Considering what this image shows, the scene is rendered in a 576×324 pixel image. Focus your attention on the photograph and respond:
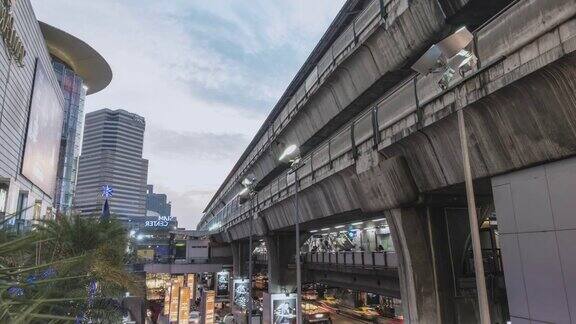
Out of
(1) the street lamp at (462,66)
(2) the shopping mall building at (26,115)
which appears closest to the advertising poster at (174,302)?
(2) the shopping mall building at (26,115)

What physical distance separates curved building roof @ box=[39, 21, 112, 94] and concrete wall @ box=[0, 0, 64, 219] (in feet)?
129

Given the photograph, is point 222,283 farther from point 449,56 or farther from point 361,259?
point 449,56

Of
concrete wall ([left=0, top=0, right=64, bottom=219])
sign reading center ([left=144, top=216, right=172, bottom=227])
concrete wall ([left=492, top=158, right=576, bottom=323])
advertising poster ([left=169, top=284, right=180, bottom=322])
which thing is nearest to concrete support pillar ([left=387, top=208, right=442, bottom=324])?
concrete wall ([left=492, top=158, right=576, bottom=323])

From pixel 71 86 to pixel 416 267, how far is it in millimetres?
89524

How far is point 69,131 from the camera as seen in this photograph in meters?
90.1

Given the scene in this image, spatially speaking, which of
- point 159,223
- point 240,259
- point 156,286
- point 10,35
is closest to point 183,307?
point 10,35

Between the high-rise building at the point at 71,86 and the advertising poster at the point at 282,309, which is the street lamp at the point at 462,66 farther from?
the high-rise building at the point at 71,86

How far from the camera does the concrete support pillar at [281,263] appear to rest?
3656 centimetres

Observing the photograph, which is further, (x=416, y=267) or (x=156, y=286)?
(x=156, y=286)

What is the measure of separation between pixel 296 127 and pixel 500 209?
19.1 meters

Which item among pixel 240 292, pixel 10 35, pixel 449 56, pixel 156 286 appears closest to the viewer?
pixel 449 56

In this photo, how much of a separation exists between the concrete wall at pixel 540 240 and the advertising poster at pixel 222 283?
159 ft

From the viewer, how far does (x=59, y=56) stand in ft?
263

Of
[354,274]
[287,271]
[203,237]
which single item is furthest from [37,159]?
[203,237]
